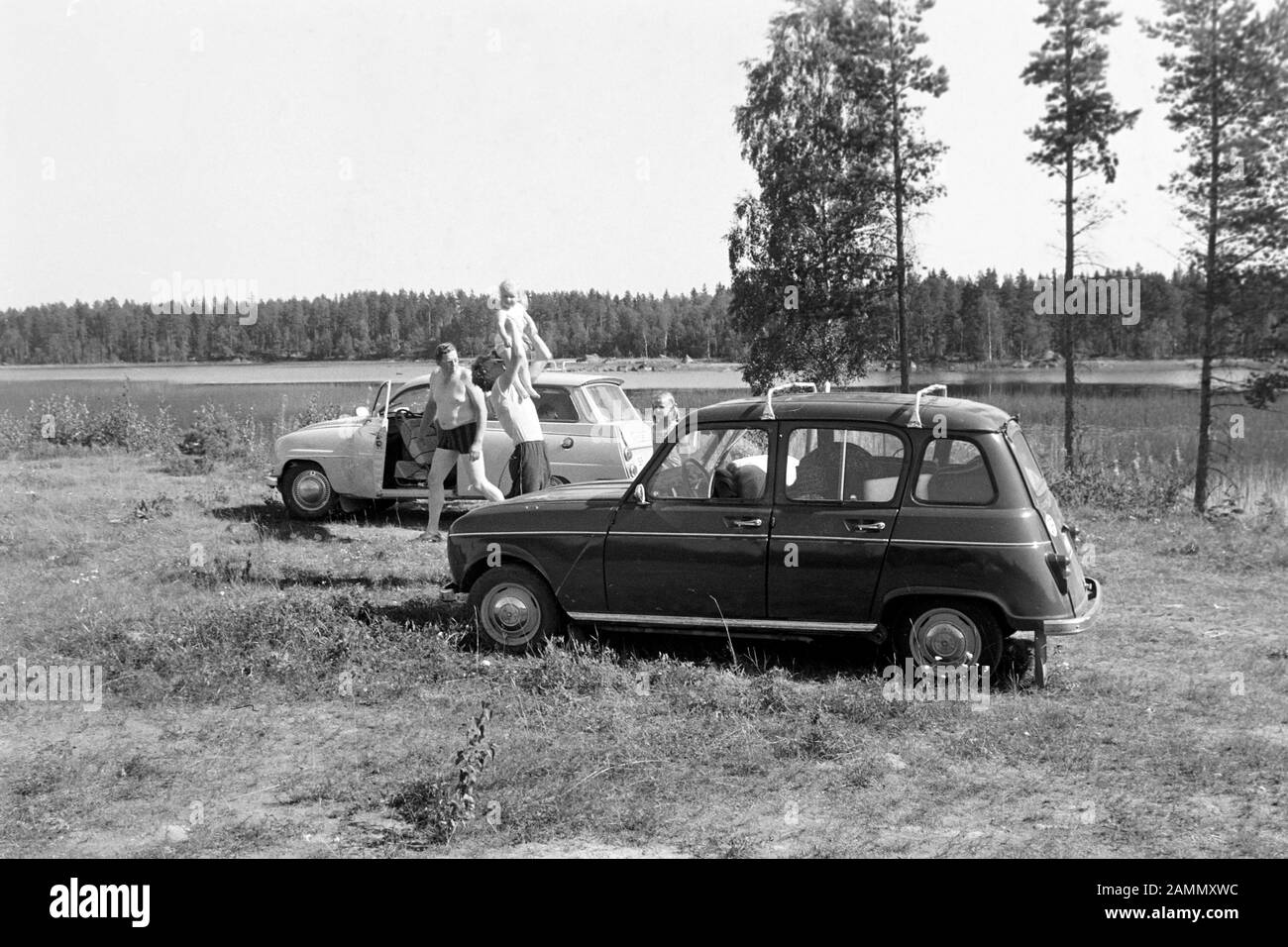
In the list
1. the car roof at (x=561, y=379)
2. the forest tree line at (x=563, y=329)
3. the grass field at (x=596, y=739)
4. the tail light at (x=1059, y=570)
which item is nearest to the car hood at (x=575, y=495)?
the grass field at (x=596, y=739)

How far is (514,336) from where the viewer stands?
9.82m

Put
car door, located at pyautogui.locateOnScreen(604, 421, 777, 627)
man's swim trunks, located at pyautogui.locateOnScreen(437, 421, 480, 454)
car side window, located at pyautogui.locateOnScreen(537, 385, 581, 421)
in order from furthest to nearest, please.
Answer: car side window, located at pyautogui.locateOnScreen(537, 385, 581, 421)
man's swim trunks, located at pyautogui.locateOnScreen(437, 421, 480, 454)
car door, located at pyautogui.locateOnScreen(604, 421, 777, 627)

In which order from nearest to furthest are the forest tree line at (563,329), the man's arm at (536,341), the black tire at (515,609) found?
the black tire at (515,609) < the man's arm at (536,341) < the forest tree line at (563,329)

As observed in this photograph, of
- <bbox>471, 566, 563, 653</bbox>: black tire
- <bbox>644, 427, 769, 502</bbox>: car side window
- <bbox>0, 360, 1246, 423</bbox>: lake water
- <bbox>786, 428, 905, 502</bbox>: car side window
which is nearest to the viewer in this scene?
<bbox>786, 428, 905, 502</bbox>: car side window

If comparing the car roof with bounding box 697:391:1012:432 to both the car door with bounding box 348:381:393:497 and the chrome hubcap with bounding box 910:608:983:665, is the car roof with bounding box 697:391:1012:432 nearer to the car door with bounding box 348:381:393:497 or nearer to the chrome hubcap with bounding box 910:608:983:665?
the chrome hubcap with bounding box 910:608:983:665

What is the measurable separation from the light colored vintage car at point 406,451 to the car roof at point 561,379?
0.04ft

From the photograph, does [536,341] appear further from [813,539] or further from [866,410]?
[813,539]

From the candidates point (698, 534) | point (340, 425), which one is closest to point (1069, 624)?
point (698, 534)

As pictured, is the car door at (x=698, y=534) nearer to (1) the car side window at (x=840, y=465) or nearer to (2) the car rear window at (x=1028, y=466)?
(1) the car side window at (x=840, y=465)

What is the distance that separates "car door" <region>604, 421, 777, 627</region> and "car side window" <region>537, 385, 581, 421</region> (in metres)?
5.77

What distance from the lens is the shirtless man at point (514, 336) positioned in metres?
9.79

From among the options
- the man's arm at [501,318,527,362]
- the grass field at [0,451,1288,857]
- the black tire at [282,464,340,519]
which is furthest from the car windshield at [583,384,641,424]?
the grass field at [0,451,1288,857]

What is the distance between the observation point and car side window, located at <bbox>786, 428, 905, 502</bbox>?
22.9 ft
